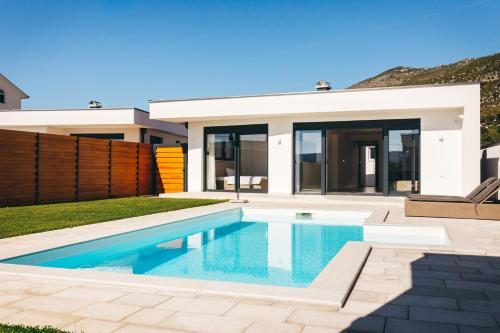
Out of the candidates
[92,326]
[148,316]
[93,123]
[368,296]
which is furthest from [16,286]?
[93,123]

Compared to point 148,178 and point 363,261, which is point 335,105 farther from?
point 363,261

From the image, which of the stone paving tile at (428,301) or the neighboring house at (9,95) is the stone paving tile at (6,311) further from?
the neighboring house at (9,95)

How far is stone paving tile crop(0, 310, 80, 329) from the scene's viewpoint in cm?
274

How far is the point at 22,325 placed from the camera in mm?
2684

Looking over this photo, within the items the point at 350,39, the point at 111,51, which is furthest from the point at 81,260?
the point at 350,39

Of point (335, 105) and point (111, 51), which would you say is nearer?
point (335, 105)

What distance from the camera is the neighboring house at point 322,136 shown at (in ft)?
42.0

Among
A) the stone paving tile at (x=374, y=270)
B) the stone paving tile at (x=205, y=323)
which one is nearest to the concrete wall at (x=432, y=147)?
the stone paving tile at (x=374, y=270)

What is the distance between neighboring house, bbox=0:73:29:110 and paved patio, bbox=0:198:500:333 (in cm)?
2682

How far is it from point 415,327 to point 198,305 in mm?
1489

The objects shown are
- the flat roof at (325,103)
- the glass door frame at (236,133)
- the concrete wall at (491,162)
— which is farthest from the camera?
the glass door frame at (236,133)

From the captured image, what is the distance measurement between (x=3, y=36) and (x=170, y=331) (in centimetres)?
2243

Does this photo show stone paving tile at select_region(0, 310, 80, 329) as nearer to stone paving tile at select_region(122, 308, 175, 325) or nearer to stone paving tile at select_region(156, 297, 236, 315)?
stone paving tile at select_region(122, 308, 175, 325)

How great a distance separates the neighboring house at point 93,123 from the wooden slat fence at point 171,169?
244cm
